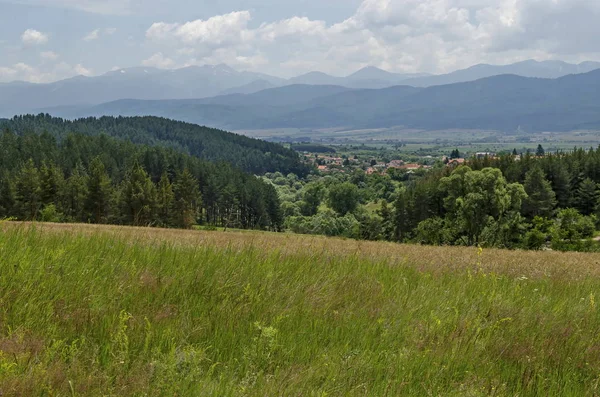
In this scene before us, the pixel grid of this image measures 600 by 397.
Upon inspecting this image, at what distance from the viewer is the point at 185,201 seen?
3570 inches

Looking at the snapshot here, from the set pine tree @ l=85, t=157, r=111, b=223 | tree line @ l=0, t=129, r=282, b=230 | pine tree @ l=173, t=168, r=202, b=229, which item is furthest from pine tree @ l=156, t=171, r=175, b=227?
pine tree @ l=85, t=157, r=111, b=223

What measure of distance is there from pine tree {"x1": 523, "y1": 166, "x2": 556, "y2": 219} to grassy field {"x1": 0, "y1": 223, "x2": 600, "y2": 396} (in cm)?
11047

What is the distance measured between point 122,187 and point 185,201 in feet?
36.3

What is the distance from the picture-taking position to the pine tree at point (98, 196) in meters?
77.1

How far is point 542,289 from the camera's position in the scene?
23.4 ft

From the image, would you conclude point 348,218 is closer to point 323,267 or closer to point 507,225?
point 507,225

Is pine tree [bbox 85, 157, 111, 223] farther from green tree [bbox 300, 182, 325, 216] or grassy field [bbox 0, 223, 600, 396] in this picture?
green tree [bbox 300, 182, 325, 216]

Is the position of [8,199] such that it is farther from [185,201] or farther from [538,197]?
[538,197]

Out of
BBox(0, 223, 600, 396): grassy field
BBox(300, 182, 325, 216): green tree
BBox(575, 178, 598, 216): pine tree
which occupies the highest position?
BBox(0, 223, 600, 396): grassy field

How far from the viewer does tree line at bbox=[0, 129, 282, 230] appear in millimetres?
75950

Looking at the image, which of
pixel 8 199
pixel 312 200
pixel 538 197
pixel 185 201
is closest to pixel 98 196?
pixel 8 199

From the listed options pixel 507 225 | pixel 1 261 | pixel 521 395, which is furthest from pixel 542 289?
pixel 507 225

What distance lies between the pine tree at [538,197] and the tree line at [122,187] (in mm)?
63761

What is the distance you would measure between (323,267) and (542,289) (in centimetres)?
314
